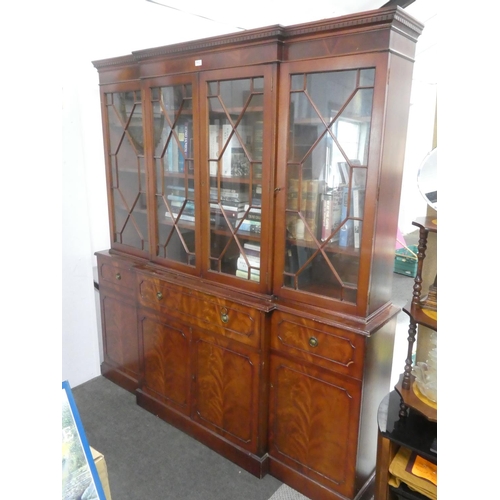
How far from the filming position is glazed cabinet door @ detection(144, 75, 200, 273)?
2021 mm

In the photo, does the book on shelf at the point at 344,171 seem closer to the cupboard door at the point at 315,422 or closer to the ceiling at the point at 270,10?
the cupboard door at the point at 315,422

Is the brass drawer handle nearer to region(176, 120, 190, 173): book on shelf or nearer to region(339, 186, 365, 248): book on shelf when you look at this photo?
region(339, 186, 365, 248): book on shelf

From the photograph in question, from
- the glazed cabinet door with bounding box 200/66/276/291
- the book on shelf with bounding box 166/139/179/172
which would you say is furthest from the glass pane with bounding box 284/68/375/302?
the book on shelf with bounding box 166/139/179/172

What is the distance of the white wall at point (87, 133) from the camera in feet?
7.91

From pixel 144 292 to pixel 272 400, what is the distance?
1009 millimetres

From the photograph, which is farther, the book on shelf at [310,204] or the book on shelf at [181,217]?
the book on shelf at [181,217]

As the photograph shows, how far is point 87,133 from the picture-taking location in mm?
2568

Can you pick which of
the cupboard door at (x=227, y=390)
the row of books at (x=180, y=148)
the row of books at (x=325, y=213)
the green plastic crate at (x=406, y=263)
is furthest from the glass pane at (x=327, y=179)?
the green plastic crate at (x=406, y=263)

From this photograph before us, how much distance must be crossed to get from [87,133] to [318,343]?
1.99 metres

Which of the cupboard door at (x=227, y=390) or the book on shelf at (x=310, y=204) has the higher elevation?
the book on shelf at (x=310, y=204)

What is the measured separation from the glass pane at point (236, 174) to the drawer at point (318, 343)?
28 cm

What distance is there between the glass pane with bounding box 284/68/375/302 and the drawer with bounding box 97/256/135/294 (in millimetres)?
1140

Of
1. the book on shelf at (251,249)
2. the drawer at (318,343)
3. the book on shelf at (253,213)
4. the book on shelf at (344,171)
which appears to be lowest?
the drawer at (318,343)

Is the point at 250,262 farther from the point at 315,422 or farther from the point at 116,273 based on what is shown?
the point at 116,273
